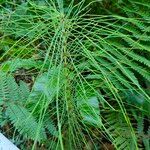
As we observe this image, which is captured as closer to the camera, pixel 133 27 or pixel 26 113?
pixel 26 113

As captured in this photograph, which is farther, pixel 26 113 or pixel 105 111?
pixel 105 111

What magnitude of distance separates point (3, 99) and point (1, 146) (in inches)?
8.2

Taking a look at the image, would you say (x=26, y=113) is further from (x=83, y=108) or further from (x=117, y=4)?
(x=117, y=4)

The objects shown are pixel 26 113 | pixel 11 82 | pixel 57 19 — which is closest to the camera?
pixel 57 19

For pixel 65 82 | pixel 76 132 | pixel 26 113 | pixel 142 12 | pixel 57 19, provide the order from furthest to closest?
pixel 142 12
pixel 26 113
pixel 76 132
pixel 65 82
pixel 57 19

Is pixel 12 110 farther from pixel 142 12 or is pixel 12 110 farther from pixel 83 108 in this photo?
pixel 142 12

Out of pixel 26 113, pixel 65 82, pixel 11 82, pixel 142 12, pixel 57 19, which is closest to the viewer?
pixel 57 19

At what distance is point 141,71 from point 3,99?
64cm

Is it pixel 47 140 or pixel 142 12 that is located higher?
pixel 142 12

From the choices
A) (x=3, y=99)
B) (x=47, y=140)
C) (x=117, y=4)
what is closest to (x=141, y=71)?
(x=117, y=4)

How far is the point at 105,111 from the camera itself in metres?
1.86

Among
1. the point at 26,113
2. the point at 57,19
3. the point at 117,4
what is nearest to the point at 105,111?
the point at 26,113

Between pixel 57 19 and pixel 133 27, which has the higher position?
pixel 57 19

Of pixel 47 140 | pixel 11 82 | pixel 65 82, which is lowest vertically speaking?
pixel 47 140
